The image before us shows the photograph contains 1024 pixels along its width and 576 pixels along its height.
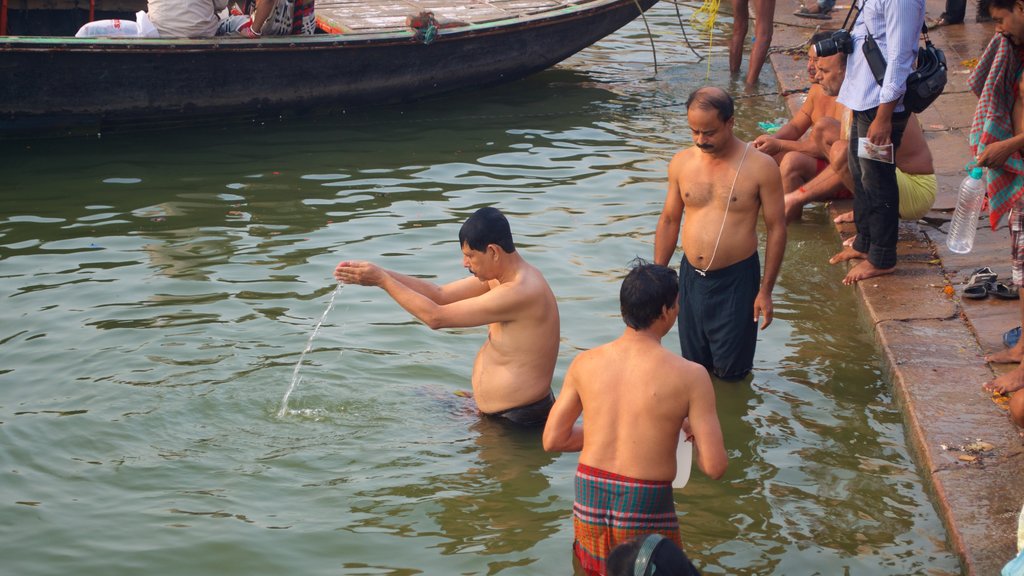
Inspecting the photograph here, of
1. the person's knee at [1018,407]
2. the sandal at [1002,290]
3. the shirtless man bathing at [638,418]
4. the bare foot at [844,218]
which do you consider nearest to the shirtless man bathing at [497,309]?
the shirtless man bathing at [638,418]

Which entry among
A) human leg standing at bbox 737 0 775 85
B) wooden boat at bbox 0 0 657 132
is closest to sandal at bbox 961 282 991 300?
human leg standing at bbox 737 0 775 85

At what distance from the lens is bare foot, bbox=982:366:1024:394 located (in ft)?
17.6

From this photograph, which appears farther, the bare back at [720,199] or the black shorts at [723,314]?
the black shorts at [723,314]

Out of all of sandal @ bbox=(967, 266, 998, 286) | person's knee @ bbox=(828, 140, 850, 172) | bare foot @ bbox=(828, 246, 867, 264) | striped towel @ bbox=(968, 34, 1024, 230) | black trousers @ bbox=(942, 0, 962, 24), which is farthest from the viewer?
black trousers @ bbox=(942, 0, 962, 24)

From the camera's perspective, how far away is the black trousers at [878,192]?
22.4 ft

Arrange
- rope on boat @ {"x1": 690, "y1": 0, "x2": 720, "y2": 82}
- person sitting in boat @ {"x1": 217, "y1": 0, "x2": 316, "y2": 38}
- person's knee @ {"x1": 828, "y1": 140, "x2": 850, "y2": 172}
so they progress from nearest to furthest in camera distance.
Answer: person's knee @ {"x1": 828, "y1": 140, "x2": 850, "y2": 172}
person sitting in boat @ {"x1": 217, "y1": 0, "x2": 316, "y2": 38}
rope on boat @ {"x1": 690, "y1": 0, "x2": 720, "y2": 82}

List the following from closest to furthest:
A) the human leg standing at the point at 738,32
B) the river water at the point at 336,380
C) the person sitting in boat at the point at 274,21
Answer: the river water at the point at 336,380 → the person sitting in boat at the point at 274,21 → the human leg standing at the point at 738,32

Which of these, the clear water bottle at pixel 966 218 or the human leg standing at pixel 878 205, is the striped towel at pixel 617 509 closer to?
the human leg standing at pixel 878 205

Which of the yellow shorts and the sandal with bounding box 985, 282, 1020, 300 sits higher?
the yellow shorts

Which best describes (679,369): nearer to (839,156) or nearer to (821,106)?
(839,156)

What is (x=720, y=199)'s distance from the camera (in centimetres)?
570

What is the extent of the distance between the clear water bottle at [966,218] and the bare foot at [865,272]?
1.71ft

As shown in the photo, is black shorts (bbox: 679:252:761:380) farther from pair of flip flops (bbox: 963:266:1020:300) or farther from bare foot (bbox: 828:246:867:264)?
bare foot (bbox: 828:246:867:264)

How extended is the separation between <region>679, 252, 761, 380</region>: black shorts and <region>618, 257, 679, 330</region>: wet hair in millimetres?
1880
